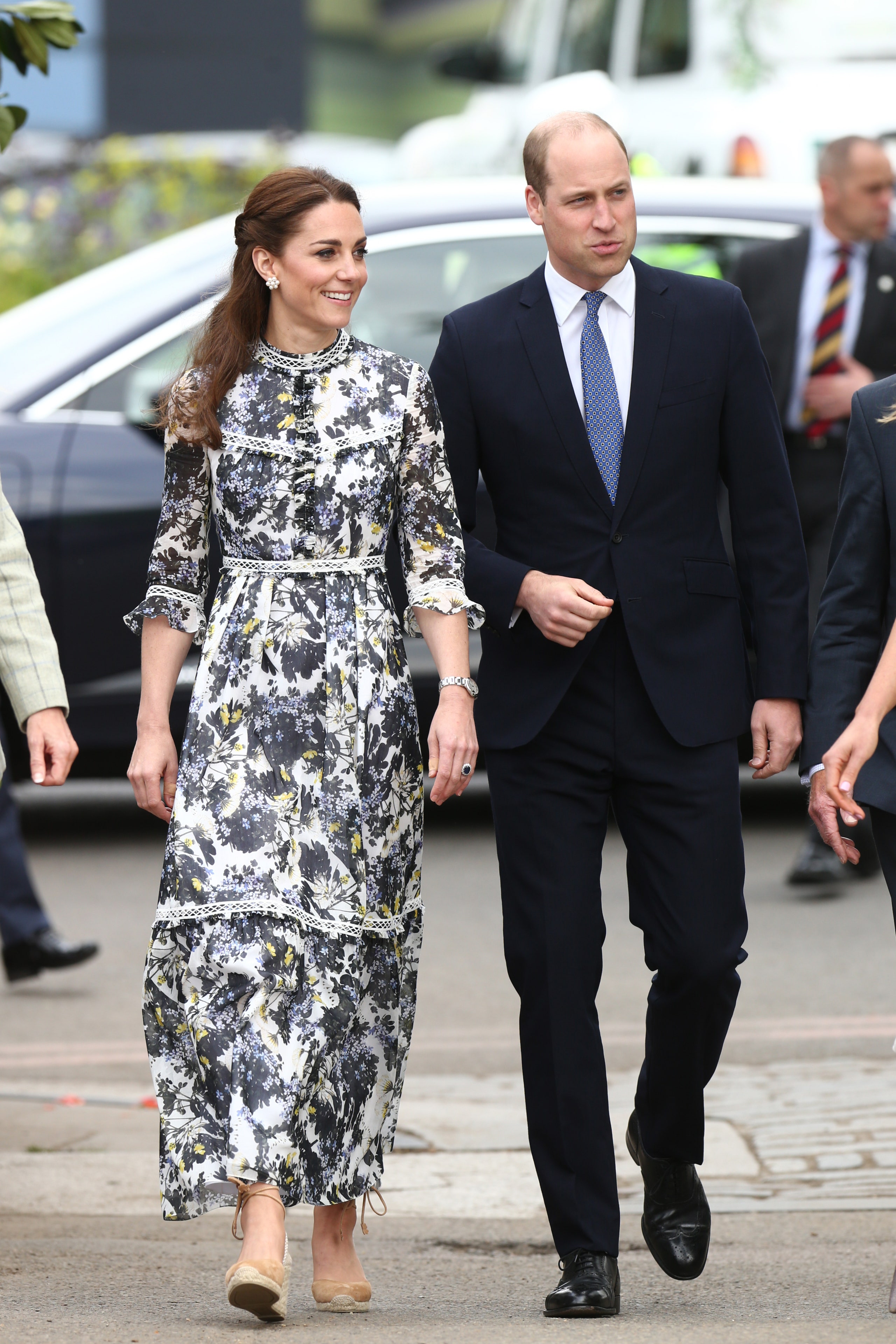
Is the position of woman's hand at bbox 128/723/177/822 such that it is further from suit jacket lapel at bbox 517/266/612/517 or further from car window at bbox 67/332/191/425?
car window at bbox 67/332/191/425

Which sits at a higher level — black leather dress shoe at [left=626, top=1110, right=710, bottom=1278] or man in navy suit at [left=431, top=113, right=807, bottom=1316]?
man in navy suit at [left=431, top=113, right=807, bottom=1316]

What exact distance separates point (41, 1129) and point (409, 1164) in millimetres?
884

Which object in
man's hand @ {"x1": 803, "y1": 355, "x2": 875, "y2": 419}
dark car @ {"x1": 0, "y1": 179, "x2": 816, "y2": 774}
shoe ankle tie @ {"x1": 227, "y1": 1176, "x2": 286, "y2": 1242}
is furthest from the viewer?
dark car @ {"x1": 0, "y1": 179, "x2": 816, "y2": 774}

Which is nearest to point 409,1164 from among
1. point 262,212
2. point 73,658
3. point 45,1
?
point 262,212

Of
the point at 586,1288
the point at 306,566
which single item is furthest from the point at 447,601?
the point at 586,1288

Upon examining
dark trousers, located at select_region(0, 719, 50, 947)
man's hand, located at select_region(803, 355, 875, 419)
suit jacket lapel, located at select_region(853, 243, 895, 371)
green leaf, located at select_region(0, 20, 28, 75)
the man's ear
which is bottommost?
dark trousers, located at select_region(0, 719, 50, 947)

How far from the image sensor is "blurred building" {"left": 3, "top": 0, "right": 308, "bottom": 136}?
30.4 m

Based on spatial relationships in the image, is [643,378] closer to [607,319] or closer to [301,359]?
[607,319]

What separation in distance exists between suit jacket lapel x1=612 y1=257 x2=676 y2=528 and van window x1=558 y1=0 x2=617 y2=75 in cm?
838

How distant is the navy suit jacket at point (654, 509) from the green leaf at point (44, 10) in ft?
4.00

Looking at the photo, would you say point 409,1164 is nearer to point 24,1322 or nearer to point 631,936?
point 24,1322

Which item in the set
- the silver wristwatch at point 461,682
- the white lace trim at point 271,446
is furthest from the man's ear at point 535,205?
the silver wristwatch at point 461,682

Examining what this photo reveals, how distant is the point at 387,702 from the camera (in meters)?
3.94

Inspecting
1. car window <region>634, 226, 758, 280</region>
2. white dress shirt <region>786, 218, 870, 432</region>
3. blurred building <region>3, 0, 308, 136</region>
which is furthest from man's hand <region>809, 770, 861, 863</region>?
blurred building <region>3, 0, 308, 136</region>
